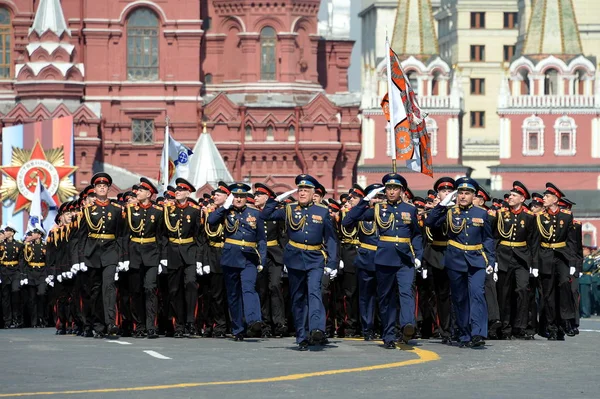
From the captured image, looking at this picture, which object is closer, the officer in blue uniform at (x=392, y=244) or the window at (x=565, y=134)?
the officer in blue uniform at (x=392, y=244)

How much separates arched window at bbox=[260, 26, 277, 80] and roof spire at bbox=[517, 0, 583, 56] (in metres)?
20.8

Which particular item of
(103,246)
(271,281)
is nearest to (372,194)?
(271,281)

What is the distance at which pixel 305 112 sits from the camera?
7169cm

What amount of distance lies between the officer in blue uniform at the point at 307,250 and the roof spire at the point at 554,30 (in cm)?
7136

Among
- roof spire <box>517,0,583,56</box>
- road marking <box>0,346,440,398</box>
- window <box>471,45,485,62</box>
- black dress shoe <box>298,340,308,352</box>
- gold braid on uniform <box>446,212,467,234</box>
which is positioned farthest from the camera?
window <box>471,45,485,62</box>

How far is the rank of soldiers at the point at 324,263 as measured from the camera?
2009 centimetres

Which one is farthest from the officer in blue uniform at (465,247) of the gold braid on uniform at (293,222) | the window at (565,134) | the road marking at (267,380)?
the window at (565,134)

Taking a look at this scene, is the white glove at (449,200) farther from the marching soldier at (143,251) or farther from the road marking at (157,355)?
the marching soldier at (143,251)

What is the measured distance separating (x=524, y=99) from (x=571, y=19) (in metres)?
4.25

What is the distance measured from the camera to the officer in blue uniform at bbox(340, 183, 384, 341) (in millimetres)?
20969

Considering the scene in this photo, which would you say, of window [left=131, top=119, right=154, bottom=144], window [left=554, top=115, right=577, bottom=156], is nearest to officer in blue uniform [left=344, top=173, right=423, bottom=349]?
window [left=131, top=119, right=154, bottom=144]

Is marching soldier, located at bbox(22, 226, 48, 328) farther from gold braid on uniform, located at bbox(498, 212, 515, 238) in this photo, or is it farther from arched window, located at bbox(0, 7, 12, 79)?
arched window, located at bbox(0, 7, 12, 79)

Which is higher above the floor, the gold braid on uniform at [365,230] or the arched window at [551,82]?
the arched window at [551,82]

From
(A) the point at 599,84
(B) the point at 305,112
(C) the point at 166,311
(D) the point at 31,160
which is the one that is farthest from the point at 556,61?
(C) the point at 166,311
